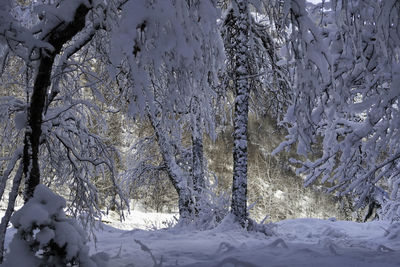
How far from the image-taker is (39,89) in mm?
2135

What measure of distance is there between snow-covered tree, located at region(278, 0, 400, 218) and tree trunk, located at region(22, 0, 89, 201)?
4.38 feet

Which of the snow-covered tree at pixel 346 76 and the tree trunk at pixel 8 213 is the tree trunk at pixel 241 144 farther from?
the tree trunk at pixel 8 213

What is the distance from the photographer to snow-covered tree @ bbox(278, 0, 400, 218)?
1.99 m

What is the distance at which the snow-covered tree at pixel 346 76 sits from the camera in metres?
1.99

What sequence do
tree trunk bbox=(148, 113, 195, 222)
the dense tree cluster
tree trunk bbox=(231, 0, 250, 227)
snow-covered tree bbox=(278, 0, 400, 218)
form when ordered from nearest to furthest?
the dense tree cluster
snow-covered tree bbox=(278, 0, 400, 218)
tree trunk bbox=(231, 0, 250, 227)
tree trunk bbox=(148, 113, 195, 222)

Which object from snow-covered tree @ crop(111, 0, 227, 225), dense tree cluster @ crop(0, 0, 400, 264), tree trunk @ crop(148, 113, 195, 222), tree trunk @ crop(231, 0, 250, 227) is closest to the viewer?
snow-covered tree @ crop(111, 0, 227, 225)

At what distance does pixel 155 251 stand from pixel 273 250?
1067 millimetres

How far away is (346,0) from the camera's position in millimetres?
1858

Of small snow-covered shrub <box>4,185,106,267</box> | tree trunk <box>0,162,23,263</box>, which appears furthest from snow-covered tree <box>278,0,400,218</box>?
tree trunk <box>0,162,23,263</box>

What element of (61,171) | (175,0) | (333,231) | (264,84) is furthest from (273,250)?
(264,84)

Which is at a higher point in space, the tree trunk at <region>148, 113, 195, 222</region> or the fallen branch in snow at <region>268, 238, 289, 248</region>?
the tree trunk at <region>148, 113, 195, 222</region>

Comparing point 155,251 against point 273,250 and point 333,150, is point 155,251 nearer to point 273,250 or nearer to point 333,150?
point 273,250

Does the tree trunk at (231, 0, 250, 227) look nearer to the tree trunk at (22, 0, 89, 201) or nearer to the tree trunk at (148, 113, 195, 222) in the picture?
the tree trunk at (148, 113, 195, 222)

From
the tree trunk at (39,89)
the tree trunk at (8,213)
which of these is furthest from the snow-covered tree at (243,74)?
the tree trunk at (8,213)
